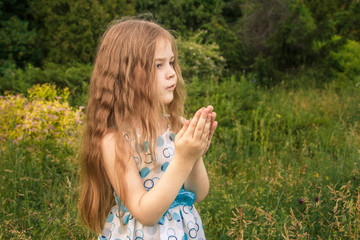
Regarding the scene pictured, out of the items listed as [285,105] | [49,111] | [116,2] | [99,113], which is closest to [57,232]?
[99,113]

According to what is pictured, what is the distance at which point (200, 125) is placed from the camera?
1288 mm

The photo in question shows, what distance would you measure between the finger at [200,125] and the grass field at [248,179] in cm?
72

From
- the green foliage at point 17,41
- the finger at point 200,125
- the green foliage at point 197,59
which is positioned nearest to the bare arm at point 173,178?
the finger at point 200,125

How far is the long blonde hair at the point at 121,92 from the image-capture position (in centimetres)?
149

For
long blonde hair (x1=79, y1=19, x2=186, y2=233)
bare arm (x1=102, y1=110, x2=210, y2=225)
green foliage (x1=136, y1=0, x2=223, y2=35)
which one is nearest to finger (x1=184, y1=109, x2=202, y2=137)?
bare arm (x1=102, y1=110, x2=210, y2=225)

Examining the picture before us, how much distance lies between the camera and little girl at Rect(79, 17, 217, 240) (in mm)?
1414

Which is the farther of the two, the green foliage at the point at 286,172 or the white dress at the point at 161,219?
the green foliage at the point at 286,172

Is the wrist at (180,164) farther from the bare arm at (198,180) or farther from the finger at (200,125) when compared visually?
the bare arm at (198,180)

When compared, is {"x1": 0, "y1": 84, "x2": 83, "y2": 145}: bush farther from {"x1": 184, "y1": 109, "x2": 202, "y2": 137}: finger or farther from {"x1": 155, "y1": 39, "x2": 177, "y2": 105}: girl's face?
{"x1": 184, "y1": 109, "x2": 202, "y2": 137}: finger

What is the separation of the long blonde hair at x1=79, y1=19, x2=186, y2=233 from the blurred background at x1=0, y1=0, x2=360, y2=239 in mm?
656

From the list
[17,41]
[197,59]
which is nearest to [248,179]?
[197,59]

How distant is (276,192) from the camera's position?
9.59 feet

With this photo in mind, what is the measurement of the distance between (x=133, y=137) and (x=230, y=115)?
3.71 meters

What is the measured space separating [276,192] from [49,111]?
2722mm
